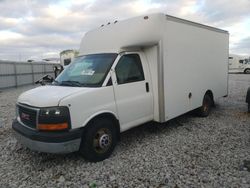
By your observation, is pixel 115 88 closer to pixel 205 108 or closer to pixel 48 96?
pixel 48 96

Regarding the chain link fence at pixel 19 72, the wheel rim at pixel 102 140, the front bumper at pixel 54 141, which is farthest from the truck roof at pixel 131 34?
the chain link fence at pixel 19 72

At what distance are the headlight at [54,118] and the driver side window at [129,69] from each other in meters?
1.35

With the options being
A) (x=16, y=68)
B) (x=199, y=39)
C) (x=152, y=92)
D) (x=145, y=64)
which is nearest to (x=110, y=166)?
(x=152, y=92)

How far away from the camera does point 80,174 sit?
4043 millimetres

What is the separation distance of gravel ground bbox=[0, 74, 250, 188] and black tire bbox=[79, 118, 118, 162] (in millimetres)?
165

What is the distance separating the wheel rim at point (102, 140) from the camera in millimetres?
4391

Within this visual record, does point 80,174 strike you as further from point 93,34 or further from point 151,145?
point 93,34

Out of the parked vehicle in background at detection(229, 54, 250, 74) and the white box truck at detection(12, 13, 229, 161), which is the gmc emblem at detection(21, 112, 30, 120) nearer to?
the white box truck at detection(12, 13, 229, 161)

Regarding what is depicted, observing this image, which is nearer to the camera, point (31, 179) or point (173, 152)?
point (31, 179)

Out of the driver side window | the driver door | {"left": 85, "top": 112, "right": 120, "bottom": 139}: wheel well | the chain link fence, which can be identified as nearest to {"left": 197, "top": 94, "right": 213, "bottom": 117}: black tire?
the driver door

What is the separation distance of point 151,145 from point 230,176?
1816 mm

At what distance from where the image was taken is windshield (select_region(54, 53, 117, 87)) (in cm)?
456

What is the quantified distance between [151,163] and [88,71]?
2188mm

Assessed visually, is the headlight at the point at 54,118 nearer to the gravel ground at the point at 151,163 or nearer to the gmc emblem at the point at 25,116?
the gmc emblem at the point at 25,116
